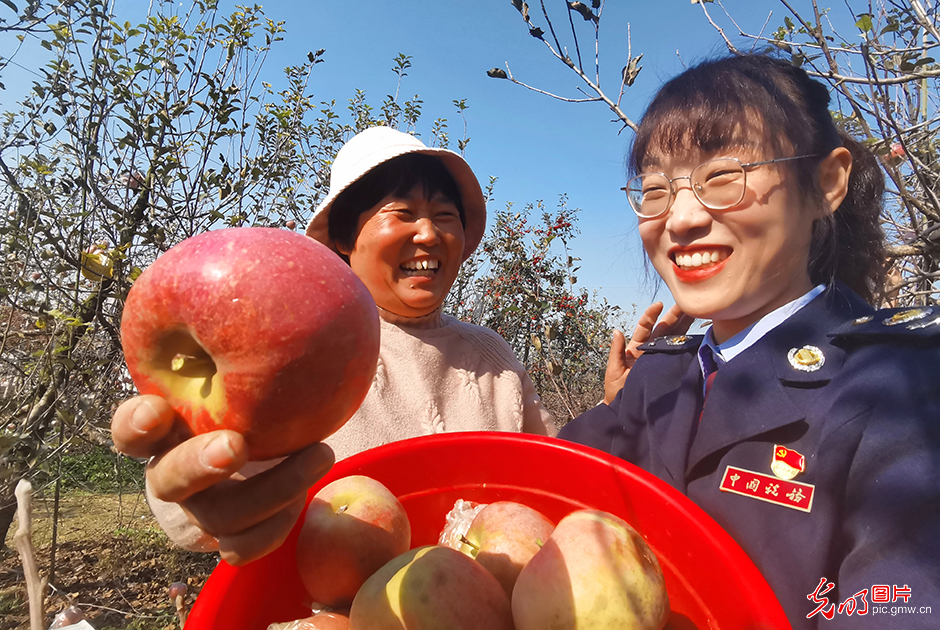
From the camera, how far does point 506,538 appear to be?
121cm

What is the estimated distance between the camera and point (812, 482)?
3.61ft

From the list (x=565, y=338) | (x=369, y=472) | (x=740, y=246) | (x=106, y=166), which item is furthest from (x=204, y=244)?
(x=565, y=338)

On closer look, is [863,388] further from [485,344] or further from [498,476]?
[485,344]

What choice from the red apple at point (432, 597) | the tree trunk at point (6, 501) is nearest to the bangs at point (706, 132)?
the red apple at point (432, 597)

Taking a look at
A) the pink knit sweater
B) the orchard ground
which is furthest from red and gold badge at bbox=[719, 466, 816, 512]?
the orchard ground

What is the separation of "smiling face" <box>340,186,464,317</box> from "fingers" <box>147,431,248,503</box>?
44.1 inches

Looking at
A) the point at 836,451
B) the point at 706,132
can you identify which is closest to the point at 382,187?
the point at 706,132

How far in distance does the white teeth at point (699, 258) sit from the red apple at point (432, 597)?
2.96ft

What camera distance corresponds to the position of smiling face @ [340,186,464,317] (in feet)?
5.71

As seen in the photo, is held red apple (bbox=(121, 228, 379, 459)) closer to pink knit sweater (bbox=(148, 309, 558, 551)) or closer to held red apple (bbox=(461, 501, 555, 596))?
held red apple (bbox=(461, 501, 555, 596))

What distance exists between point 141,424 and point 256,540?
0.75ft

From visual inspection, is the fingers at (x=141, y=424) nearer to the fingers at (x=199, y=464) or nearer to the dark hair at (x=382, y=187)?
the fingers at (x=199, y=464)

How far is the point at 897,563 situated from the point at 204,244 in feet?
4.25

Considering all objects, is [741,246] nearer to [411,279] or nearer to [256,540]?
[411,279]
